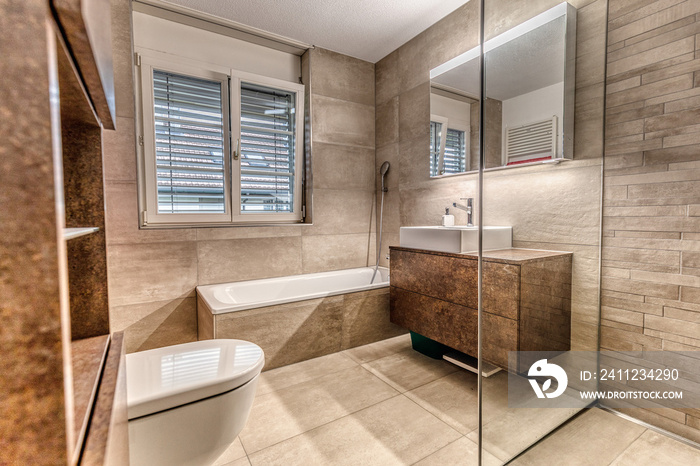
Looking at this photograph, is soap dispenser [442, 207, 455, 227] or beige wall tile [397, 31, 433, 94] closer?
soap dispenser [442, 207, 455, 227]

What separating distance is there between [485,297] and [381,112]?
266cm

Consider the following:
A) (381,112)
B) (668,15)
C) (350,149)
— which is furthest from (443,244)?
(381,112)

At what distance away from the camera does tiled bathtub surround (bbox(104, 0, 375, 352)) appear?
2.38 metres

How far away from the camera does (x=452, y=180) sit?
2.75 meters

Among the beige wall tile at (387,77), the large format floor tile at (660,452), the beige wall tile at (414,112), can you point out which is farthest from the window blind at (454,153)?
the large format floor tile at (660,452)

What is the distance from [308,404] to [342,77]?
2861mm

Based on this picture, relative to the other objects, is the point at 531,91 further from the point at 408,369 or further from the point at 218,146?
the point at 218,146

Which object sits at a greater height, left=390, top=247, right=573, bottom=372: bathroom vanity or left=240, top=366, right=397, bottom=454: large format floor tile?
left=390, top=247, right=573, bottom=372: bathroom vanity

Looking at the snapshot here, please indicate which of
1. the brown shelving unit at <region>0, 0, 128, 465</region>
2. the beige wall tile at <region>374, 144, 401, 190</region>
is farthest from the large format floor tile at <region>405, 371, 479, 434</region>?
the beige wall tile at <region>374, 144, 401, 190</region>

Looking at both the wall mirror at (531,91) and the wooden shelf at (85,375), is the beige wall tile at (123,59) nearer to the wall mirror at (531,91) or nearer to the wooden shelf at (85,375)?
the wooden shelf at (85,375)

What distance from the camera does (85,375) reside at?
0.74 meters

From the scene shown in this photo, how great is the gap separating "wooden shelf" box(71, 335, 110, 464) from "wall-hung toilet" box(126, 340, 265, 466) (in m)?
0.20

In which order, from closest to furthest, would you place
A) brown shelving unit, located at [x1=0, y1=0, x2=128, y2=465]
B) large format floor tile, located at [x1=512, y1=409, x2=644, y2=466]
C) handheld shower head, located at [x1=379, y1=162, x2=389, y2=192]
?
brown shelving unit, located at [x1=0, y1=0, x2=128, y2=465] < large format floor tile, located at [x1=512, y1=409, x2=644, y2=466] < handheld shower head, located at [x1=379, y1=162, x2=389, y2=192]

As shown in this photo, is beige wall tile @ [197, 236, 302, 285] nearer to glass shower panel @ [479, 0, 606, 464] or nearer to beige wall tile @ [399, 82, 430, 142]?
beige wall tile @ [399, 82, 430, 142]
